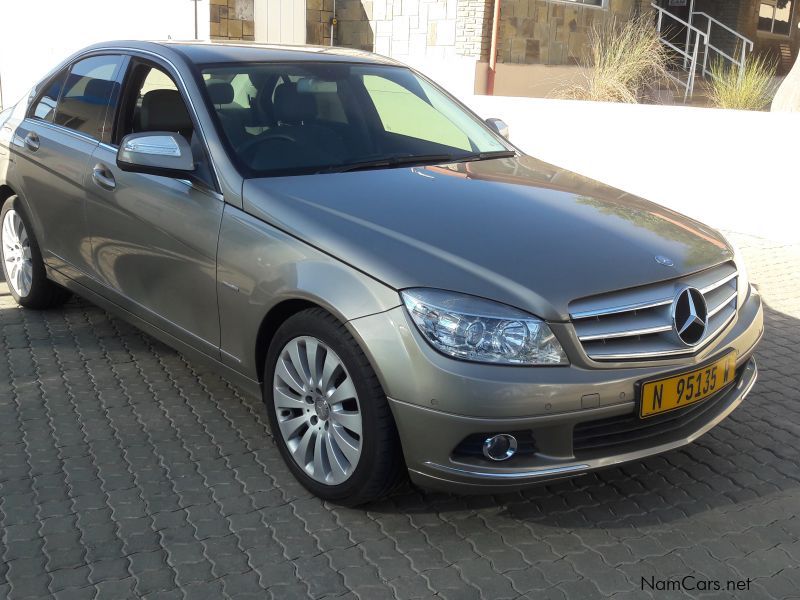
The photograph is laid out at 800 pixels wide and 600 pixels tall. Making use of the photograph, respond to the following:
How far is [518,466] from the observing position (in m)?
3.04

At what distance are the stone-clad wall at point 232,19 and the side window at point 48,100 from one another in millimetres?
9991

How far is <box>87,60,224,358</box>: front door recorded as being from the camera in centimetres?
388

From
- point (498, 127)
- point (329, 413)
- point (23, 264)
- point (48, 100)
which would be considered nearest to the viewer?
point (329, 413)

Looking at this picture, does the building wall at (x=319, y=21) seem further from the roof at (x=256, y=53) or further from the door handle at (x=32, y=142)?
the roof at (x=256, y=53)

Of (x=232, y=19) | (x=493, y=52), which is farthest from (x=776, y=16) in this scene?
(x=232, y=19)

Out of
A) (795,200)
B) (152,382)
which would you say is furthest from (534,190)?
(795,200)

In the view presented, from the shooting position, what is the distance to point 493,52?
14.5 meters

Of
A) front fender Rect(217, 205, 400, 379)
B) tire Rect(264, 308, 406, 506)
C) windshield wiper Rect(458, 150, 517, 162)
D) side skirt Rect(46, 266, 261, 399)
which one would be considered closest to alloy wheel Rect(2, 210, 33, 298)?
side skirt Rect(46, 266, 261, 399)

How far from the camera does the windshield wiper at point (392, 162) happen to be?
13.1 ft

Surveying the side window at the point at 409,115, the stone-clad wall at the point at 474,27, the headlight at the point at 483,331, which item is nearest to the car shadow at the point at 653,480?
the headlight at the point at 483,331

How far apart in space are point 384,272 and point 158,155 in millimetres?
1364

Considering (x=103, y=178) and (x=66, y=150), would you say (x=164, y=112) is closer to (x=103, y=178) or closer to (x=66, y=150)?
(x=103, y=178)

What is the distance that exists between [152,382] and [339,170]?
5.43 ft

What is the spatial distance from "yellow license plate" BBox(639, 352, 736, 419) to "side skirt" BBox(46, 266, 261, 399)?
1592 millimetres
